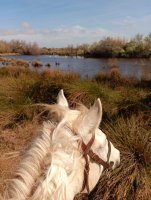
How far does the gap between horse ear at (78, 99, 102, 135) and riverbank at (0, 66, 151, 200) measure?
0.88 ft

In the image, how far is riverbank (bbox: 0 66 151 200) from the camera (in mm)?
3779

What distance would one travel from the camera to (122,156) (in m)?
4.07

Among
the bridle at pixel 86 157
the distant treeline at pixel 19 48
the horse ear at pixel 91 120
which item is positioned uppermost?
the horse ear at pixel 91 120

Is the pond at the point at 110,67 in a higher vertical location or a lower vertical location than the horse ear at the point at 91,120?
lower

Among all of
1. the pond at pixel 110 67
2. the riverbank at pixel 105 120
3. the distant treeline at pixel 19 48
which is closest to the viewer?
the riverbank at pixel 105 120

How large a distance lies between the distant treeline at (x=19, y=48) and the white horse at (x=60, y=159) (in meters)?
64.4

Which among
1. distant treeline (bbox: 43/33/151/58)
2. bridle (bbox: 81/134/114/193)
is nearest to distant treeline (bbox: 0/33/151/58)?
distant treeline (bbox: 43/33/151/58)

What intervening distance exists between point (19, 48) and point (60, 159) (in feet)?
237

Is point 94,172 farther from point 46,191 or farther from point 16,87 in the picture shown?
point 16,87

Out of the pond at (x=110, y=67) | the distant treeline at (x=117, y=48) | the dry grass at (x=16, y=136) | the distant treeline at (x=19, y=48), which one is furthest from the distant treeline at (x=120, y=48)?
the dry grass at (x=16, y=136)

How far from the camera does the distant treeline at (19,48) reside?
216ft

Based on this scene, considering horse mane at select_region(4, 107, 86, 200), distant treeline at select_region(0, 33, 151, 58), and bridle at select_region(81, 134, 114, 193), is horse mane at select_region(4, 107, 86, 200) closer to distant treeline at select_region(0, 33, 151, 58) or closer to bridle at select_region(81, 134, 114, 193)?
bridle at select_region(81, 134, 114, 193)

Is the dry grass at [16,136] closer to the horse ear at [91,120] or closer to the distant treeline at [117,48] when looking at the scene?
the horse ear at [91,120]

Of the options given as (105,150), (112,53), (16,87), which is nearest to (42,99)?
(16,87)
